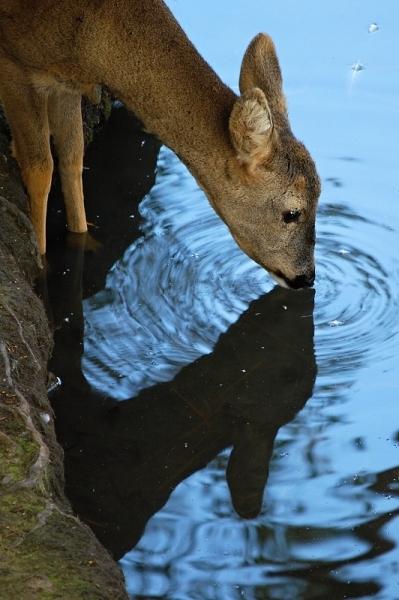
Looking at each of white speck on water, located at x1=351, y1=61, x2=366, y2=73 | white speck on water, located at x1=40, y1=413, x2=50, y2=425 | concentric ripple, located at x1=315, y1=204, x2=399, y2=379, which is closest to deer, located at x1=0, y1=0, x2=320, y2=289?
concentric ripple, located at x1=315, y1=204, x2=399, y2=379

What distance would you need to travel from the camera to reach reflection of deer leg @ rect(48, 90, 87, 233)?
7.54 metres

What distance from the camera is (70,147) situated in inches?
→ 305

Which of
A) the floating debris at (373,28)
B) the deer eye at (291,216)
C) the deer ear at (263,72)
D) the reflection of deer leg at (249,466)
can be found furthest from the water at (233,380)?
the floating debris at (373,28)

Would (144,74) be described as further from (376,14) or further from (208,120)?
(376,14)

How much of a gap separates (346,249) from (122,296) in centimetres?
152

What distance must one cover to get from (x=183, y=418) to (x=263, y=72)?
6.73 feet

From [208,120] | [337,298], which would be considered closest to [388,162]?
[337,298]

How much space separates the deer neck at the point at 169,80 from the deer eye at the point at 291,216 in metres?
0.48

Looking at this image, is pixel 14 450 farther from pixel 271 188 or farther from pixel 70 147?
pixel 70 147

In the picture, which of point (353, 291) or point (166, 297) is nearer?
point (166, 297)

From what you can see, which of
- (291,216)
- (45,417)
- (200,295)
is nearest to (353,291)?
(291,216)

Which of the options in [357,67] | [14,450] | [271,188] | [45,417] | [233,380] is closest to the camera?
[14,450]

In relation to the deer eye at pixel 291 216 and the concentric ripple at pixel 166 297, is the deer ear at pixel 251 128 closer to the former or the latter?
the deer eye at pixel 291 216

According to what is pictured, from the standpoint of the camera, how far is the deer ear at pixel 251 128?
6250 millimetres
